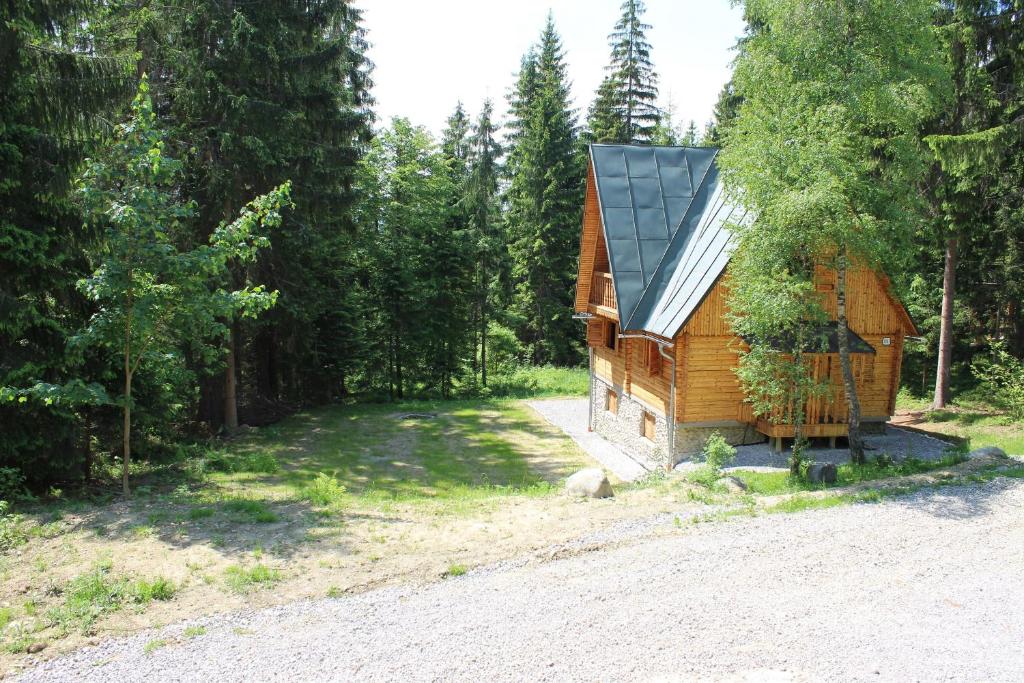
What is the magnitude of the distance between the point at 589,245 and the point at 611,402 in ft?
15.1

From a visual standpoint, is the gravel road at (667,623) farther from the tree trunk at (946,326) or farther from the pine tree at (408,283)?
the pine tree at (408,283)

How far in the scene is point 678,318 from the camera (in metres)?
14.6

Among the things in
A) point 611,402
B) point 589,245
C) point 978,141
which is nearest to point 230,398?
point 611,402

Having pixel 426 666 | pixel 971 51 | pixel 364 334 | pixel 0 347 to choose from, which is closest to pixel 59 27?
pixel 0 347

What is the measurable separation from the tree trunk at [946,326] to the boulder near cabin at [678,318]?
178 inches

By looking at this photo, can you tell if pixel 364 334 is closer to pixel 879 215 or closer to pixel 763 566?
pixel 879 215

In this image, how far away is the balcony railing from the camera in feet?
59.9

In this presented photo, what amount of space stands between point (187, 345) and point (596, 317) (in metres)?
11.0

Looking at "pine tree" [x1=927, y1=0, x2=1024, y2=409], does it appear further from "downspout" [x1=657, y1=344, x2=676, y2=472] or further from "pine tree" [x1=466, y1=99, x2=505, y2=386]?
"pine tree" [x1=466, y1=99, x2=505, y2=386]

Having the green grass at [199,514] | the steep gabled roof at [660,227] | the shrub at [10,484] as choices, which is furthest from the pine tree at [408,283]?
the green grass at [199,514]

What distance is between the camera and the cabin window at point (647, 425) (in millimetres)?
17188

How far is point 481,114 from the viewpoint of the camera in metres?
37.3

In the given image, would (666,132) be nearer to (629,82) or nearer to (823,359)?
(629,82)

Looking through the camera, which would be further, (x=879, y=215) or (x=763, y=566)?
(x=879, y=215)
